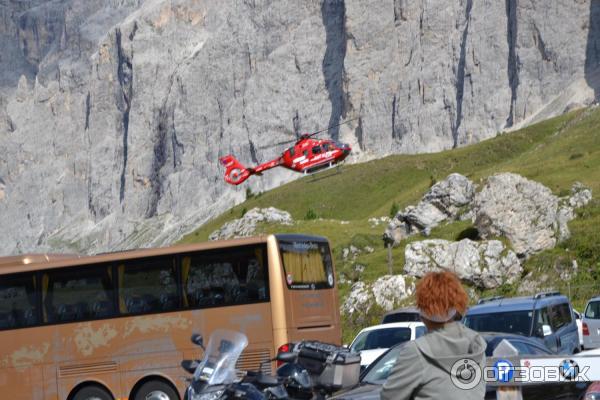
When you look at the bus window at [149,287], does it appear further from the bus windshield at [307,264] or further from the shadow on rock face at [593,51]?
the shadow on rock face at [593,51]

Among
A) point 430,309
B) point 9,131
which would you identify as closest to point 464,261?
point 430,309

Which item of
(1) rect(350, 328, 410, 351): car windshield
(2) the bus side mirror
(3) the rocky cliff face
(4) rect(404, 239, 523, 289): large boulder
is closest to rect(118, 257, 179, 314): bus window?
(1) rect(350, 328, 410, 351): car windshield

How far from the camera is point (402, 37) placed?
135750 mm

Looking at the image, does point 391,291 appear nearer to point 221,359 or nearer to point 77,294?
point 77,294

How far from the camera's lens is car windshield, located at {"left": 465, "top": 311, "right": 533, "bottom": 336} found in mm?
18562

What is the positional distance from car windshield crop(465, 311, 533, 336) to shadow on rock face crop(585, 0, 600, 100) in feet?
313

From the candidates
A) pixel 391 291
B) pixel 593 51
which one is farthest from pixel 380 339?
pixel 593 51

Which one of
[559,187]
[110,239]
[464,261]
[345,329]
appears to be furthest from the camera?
[110,239]

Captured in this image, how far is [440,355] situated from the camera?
5785 millimetres

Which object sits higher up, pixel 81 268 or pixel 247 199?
pixel 247 199

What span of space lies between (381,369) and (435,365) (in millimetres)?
7110

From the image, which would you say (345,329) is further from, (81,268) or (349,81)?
(349,81)

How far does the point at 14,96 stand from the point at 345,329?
164 meters

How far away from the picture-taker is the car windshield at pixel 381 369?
1259 centimetres
